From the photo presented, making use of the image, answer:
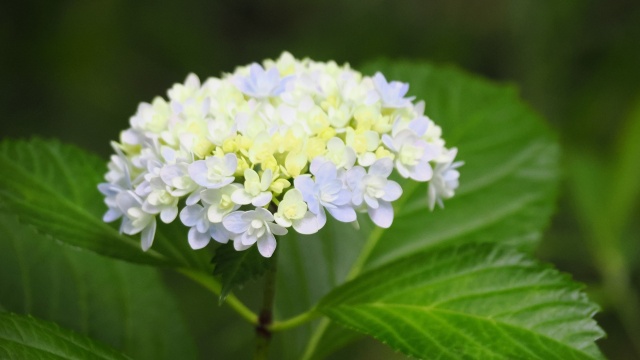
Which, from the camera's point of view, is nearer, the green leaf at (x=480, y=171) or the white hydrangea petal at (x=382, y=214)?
the white hydrangea petal at (x=382, y=214)

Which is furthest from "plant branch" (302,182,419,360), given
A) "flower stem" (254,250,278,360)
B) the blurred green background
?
the blurred green background

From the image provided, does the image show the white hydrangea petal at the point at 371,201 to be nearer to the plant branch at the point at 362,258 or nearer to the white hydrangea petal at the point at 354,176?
the white hydrangea petal at the point at 354,176

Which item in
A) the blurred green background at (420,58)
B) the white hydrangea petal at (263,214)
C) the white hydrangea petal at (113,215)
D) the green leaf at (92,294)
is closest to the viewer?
the white hydrangea petal at (263,214)

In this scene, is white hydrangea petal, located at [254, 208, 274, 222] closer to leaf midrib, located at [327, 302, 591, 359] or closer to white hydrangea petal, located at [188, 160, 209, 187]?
white hydrangea petal, located at [188, 160, 209, 187]

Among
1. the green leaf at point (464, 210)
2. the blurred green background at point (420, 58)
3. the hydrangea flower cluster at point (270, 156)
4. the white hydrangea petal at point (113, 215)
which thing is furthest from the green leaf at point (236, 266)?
the blurred green background at point (420, 58)

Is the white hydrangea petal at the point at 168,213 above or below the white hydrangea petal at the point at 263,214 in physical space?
below

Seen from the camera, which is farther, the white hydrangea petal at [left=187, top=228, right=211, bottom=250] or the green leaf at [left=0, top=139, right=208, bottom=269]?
the green leaf at [left=0, top=139, right=208, bottom=269]

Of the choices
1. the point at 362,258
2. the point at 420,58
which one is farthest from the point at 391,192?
the point at 420,58

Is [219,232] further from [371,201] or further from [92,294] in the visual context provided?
[92,294]
